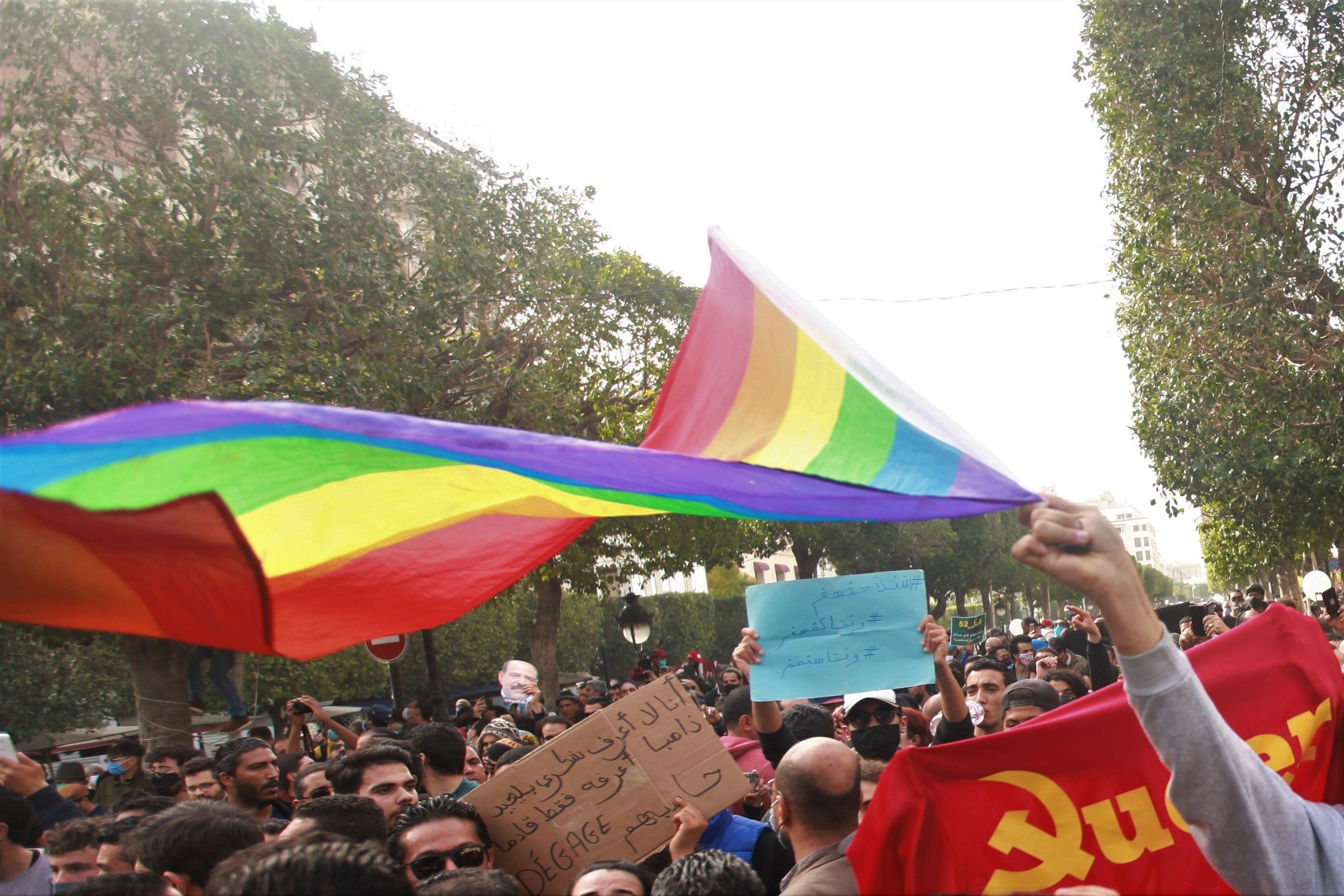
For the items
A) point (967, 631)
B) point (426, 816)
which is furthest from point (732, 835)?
point (967, 631)

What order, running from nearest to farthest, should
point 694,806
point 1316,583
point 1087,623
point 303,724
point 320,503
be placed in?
1. point 320,503
2. point 694,806
3. point 1087,623
4. point 303,724
5. point 1316,583

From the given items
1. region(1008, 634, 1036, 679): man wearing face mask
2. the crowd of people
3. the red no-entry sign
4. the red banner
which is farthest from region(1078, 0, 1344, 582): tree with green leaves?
the red banner

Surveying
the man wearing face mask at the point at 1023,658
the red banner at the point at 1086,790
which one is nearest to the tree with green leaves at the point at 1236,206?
the man wearing face mask at the point at 1023,658

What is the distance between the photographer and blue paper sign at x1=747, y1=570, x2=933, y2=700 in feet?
14.6

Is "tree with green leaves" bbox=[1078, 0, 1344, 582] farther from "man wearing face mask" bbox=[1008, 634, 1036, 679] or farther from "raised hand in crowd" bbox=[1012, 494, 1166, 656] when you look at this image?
"raised hand in crowd" bbox=[1012, 494, 1166, 656]

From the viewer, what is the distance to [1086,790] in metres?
3.14

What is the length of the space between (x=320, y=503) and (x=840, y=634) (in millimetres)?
2452

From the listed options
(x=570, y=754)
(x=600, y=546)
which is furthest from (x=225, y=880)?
(x=600, y=546)

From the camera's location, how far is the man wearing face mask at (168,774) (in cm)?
643

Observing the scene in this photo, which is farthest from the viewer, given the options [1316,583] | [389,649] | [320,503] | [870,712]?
[1316,583]

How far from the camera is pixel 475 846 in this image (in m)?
3.80

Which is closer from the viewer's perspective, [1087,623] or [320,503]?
[320,503]

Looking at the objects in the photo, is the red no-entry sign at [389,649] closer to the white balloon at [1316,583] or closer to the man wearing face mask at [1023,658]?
the man wearing face mask at [1023,658]

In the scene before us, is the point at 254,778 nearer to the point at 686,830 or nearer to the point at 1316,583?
the point at 686,830
